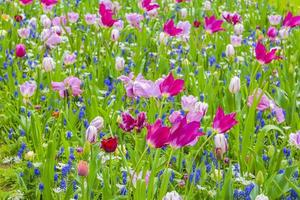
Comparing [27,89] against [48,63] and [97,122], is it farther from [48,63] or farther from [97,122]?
[97,122]

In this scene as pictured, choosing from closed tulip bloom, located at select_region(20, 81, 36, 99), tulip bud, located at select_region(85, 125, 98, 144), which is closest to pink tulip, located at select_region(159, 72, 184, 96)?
tulip bud, located at select_region(85, 125, 98, 144)

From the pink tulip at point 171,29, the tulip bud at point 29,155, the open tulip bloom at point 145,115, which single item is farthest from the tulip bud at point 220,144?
the pink tulip at point 171,29

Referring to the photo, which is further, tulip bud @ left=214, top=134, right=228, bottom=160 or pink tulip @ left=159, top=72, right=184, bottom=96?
pink tulip @ left=159, top=72, right=184, bottom=96

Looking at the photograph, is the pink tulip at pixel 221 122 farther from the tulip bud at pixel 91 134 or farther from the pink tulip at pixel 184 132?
the tulip bud at pixel 91 134

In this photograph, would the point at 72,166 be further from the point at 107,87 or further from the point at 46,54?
the point at 46,54

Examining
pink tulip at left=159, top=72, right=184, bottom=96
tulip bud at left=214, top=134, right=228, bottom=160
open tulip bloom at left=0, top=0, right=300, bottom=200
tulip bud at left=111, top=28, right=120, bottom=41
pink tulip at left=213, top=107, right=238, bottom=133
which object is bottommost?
open tulip bloom at left=0, top=0, right=300, bottom=200

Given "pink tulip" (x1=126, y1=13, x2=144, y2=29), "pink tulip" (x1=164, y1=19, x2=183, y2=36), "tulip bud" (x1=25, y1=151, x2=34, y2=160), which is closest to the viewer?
"tulip bud" (x1=25, y1=151, x2=34, y2=160)

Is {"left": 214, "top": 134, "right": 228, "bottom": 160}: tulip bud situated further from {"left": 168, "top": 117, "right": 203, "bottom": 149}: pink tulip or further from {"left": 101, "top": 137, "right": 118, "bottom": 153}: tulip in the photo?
{"left": 101, "top": 137, "right": 118, "bottom": 153}: tulip

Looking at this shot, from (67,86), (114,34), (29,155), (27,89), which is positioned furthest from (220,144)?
(114,34)

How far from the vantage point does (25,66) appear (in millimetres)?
5512

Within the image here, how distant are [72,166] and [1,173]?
553 mm

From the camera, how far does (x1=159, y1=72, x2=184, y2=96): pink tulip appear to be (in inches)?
125

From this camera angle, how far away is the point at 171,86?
321 cm

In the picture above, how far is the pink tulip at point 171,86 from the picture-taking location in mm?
3184
